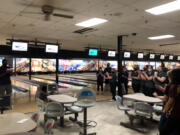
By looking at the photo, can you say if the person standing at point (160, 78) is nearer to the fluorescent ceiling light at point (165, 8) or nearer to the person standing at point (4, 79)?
the fluorescent ceiling light at point (165, 8)

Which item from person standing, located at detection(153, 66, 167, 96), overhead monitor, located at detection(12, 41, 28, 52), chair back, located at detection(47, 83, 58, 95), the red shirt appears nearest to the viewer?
the red shirt

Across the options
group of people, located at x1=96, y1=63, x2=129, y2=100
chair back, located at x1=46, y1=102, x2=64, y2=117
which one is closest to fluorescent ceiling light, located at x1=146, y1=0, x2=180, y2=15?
chair back, located at x1=46, y1=102, x2=64, y2=117

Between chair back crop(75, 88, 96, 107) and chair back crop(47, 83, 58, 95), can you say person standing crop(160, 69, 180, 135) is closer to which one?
chair back crop(75, 88, 96, 107)

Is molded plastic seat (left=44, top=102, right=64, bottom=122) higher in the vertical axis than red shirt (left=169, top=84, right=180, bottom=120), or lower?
lower

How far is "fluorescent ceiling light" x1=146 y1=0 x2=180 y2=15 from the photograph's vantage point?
281 centimetres

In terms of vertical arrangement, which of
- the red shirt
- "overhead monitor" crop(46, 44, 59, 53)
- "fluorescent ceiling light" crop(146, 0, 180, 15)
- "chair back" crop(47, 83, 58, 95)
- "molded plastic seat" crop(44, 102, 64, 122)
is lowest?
"molded plastic seat" crop(44, 102, 64, 122)

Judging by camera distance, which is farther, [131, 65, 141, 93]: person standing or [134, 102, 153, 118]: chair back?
[131, 65, 141, 93]: person standing

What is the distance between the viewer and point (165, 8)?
3016 millimetres

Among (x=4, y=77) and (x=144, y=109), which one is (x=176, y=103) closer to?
(x=144, y=109)

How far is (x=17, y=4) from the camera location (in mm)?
2820

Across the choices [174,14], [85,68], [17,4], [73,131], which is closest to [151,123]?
[73,131]

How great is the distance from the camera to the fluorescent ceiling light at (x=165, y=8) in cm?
281

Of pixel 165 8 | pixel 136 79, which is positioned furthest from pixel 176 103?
pixel 136 79

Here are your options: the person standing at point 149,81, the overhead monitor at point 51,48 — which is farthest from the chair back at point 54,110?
the overhead monitor at point 51,48
